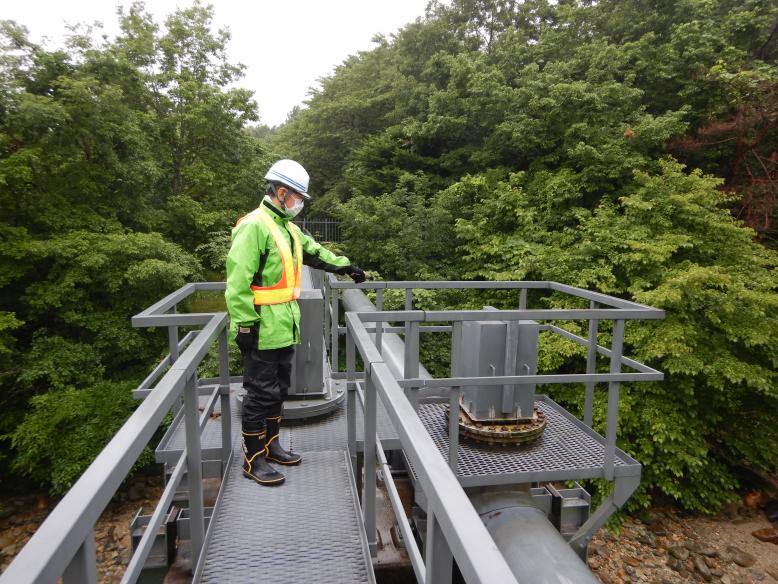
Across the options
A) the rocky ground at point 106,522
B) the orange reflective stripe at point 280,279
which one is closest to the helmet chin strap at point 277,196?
the orange reflective stripe at point 280,279

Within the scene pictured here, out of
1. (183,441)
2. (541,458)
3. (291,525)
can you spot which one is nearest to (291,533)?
(291,525)

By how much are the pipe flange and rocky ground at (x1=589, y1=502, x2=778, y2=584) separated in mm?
5533

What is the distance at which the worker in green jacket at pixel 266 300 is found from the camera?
2668 mm

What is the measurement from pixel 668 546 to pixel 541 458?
653 centimetres

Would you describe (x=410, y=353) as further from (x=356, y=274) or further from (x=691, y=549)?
(x=691, y=549)

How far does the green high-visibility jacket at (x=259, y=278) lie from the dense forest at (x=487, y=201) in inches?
252

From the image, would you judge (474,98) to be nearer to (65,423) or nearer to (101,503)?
(65,423)

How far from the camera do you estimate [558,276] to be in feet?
31.6

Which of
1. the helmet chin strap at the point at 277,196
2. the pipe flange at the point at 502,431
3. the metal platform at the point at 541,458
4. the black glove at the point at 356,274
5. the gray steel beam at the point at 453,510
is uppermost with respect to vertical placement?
the helmet chin strap at the point at 277,196

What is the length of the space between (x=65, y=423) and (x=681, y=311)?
10798 mm

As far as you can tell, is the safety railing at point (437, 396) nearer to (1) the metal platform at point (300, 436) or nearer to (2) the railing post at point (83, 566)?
(1) the metal platform at point (300, 436)

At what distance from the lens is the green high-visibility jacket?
263cm

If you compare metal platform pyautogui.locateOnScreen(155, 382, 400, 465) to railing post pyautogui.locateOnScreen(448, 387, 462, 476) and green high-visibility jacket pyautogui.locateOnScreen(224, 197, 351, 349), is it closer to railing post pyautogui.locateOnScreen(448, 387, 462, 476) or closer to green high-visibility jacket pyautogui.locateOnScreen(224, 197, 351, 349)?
railing post pyautogui.locateOnScreen(448, 387, 462, 476)

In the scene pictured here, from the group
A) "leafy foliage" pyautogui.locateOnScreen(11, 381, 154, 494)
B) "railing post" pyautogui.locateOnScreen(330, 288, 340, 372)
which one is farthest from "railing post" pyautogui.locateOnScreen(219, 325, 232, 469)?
"leafy foliage" pyautogui.locateOnScreen(11, 381, 154, 494)
